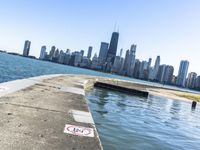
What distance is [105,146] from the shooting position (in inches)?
435

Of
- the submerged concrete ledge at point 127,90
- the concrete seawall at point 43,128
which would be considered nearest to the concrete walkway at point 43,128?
the concrete seawall at point 43,128

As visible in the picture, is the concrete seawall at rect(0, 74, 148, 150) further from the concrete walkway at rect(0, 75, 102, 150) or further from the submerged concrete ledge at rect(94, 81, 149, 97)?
the submerged concrete ledge at rect(94, 81, 149, 97)

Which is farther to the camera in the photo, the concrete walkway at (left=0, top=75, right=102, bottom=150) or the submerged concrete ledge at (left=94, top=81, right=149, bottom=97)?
the submerged concrete ledge at (left=94, top=81, right=149, bottom=97)

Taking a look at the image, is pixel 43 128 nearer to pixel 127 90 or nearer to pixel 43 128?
pixel 43 128

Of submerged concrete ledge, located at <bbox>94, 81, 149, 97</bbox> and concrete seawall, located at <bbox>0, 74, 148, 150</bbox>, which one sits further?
submerged concrete ledge, located at <bbox>94, 81, 149, 97</bbox>

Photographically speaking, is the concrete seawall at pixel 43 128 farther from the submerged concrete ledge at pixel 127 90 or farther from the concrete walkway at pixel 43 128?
the submerged concrete ledge at pixel 127 90

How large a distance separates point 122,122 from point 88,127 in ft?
26.4

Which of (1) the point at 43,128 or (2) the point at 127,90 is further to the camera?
(2) the point at 127,90

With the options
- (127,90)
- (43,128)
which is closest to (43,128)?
(43,128)

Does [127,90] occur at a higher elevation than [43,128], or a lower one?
lower

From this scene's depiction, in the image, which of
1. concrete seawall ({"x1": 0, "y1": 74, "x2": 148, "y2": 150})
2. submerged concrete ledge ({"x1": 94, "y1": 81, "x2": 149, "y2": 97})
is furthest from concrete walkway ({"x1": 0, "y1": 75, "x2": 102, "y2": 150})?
submerged concrete ledge ({"x1": 94, "y1": 81, "x2": 149, "y2": 97})

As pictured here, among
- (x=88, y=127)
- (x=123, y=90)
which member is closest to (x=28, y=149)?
(x=88, y=127)

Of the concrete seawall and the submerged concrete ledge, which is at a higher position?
the concrete seawall

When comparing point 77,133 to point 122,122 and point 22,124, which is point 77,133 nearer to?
point 22,124
